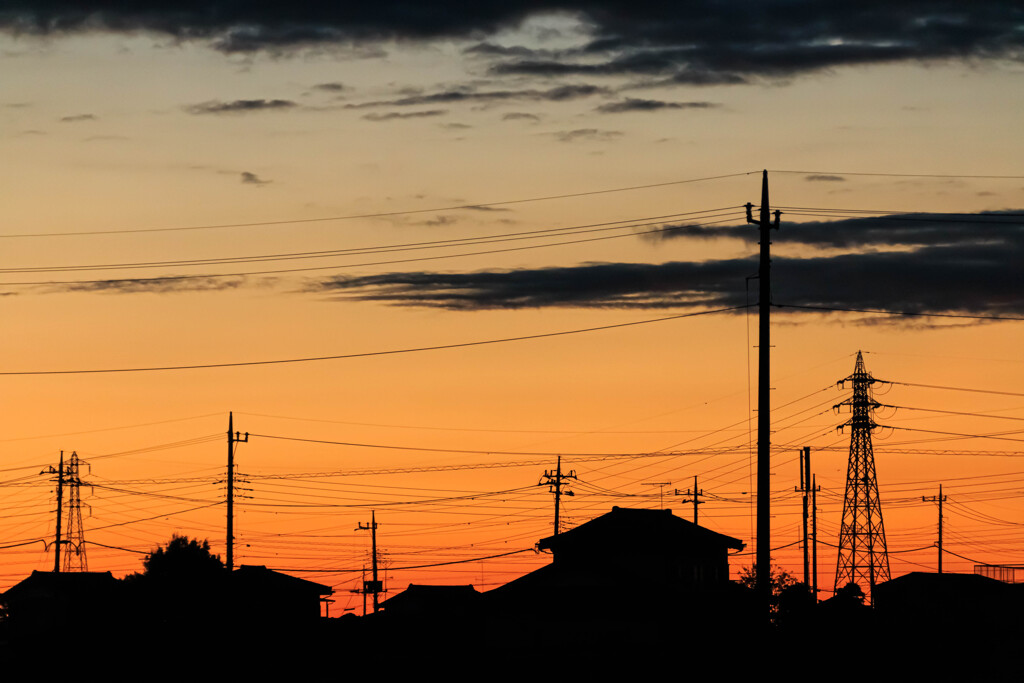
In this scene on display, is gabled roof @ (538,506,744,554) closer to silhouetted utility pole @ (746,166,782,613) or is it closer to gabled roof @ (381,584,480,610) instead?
gabled roof @ (381,584,480,610)

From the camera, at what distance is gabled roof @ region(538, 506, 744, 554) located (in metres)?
90.5

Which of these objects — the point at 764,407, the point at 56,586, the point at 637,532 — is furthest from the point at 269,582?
the point at 764,407

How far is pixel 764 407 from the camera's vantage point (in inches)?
1789

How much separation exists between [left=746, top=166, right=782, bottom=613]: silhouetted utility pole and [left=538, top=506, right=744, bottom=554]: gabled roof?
4557 cm

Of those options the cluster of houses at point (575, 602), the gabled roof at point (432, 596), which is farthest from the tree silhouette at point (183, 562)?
the gabled roof at point (432, 596)

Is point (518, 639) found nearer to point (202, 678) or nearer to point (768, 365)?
point (202, 678)

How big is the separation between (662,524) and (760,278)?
46.8 meters

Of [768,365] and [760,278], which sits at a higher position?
[760,278]

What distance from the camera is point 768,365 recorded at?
4584 cm

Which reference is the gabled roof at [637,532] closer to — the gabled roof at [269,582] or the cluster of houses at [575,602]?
the cluster of houses at [575,602]

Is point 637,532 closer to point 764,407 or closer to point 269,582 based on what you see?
point 269,582

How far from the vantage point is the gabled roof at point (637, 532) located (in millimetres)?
90500

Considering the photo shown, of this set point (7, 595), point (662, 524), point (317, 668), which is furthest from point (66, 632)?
point (662, 524)

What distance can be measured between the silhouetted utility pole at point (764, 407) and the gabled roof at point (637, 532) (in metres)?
45.6
